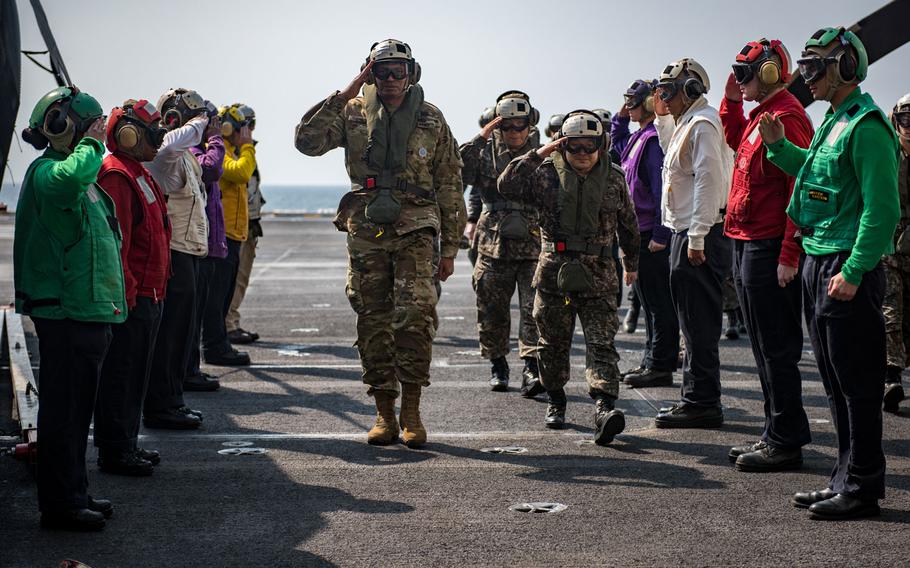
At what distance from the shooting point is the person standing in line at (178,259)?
7531 millimetres

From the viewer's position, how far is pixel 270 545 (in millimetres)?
4984

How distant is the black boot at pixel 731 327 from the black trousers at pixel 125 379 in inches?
289

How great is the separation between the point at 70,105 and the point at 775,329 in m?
3.99

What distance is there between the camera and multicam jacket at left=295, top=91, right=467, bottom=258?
23.2ft

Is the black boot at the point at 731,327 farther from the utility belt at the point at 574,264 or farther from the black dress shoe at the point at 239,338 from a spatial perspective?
the black dress shoe at the point at 239,338

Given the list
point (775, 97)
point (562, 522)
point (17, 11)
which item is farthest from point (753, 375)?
point (17, 11)

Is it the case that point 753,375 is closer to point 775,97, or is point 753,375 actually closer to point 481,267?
point 481,267

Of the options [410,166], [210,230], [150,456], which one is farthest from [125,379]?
[210,230]

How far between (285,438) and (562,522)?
2.61 m

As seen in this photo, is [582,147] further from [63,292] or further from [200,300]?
[200,300]

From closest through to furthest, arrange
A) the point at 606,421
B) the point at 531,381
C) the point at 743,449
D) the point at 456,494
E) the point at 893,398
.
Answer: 1. the point at 456,494
2. the point at 743,449
3. the point at 606,421
4. the point at 893,398
5. the point at 531,381

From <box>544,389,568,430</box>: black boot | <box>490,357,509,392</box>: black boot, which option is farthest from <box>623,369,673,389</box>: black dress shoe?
<box>544,389,568,430</box>: black boot

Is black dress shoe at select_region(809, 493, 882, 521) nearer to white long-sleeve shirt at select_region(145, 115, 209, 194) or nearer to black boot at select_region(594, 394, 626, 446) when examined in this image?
black boot at select_region(594, 394, 626, 446)

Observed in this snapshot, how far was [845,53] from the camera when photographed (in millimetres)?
5371
